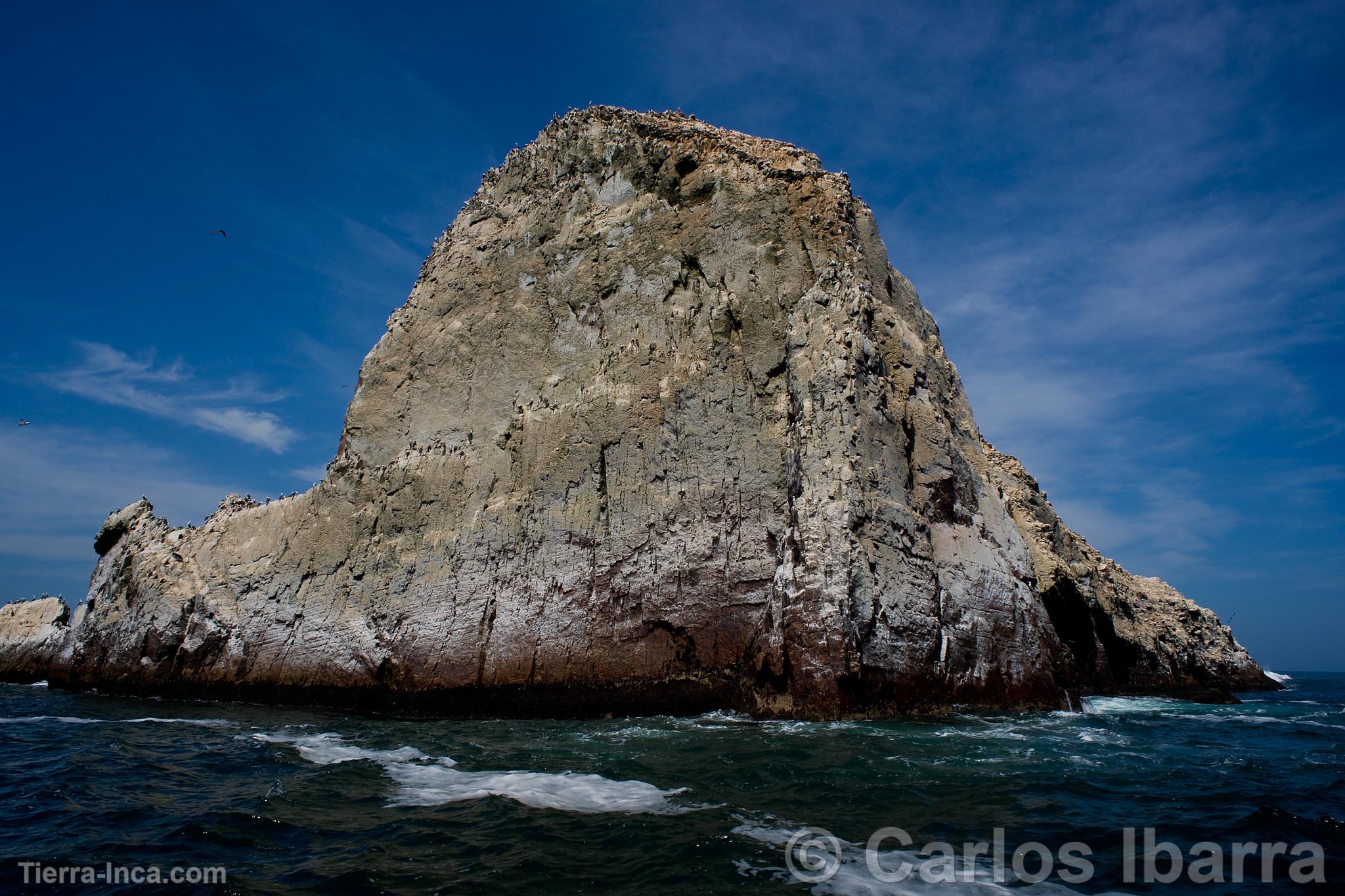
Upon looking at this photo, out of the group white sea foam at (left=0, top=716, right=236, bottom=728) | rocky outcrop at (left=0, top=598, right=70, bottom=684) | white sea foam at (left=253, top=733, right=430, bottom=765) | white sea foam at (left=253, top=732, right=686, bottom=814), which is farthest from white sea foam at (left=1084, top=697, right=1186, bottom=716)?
rocky outcrop at (left=0, top=598, right=70, bottom=684)

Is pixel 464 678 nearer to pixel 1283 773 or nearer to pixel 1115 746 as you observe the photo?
pixel 1115 746

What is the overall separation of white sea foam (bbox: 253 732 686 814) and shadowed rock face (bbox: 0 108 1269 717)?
546 centimetres

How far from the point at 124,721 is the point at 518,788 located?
11962 millimetres

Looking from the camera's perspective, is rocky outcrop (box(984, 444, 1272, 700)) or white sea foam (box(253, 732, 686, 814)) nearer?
white sea foam (box(253, 732, 686, 814))

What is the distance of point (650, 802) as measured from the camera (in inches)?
314

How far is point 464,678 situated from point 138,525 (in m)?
14.4

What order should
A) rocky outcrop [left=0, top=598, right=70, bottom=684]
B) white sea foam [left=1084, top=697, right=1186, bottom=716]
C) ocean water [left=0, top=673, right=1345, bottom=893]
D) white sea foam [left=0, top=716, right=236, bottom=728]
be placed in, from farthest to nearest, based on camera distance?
rocky outcrop [left=0, top=598, right=70, bottom=684] → white sea foam [left=1084, top=697, right=1186, bottom=716] → white sea foam [left=0, top=716, right=236, bottom=728] → ocean water [left=0, top=673, right=1345, bottom=893]

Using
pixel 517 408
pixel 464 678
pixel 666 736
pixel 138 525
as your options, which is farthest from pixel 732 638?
pixel 138 525

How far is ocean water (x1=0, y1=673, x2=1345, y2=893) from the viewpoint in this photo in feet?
19.9

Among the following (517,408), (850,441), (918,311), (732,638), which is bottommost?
(732,638)

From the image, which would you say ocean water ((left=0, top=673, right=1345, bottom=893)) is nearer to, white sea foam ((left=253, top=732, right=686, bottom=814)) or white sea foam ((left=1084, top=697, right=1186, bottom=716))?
white sea foam ((left=253, top=732, right=686, bottom=814))

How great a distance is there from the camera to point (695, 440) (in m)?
17.3

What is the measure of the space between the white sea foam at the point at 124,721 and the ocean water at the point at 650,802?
1.48 metres

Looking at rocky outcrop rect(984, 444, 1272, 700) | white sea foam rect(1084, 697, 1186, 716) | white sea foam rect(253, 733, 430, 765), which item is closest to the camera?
white sea foam rect(253, 733, 430, 765)
